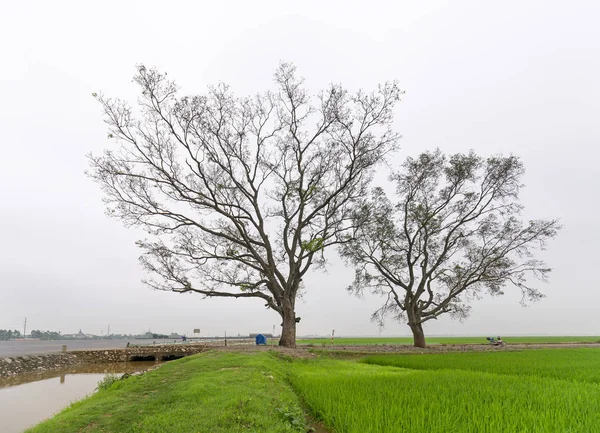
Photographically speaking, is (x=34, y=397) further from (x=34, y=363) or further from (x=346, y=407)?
(x=346, y=407)

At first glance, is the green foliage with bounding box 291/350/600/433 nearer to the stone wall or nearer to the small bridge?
the stone wall

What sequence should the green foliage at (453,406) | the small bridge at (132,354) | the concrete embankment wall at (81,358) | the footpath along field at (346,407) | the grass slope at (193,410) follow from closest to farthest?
the green foliage at (453,406) < the footpath along field at (346,407) < the grass slope at (193,410) < the concrete embankment wall at (81,358) < the small bridge at (132,354)

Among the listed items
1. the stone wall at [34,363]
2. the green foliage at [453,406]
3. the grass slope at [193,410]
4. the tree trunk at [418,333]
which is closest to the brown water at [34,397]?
the stone wall at [34,363]

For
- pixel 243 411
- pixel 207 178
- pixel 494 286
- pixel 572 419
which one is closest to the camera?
pixel 572 419

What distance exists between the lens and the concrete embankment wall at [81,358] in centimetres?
1852

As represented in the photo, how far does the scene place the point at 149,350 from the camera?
95.3ft

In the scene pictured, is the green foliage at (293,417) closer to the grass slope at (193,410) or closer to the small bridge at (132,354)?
the grass slope at (193,410)

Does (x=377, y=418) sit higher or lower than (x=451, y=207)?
lower

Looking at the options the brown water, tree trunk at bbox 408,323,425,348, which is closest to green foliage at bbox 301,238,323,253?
tree trunk at bbox 408,323,425,348

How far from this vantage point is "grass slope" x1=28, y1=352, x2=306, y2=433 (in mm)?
4609

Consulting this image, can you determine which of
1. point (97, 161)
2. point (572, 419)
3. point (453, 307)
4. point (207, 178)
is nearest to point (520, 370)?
point (572, 419)

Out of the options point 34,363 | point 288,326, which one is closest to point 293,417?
point 288,326

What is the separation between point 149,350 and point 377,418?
98.4ft

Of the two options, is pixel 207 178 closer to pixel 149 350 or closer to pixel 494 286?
pixel 149 350
